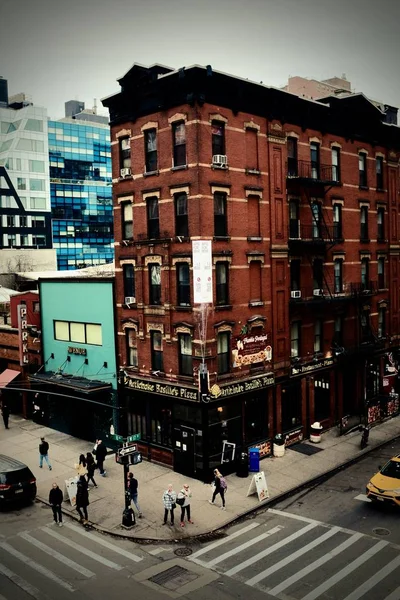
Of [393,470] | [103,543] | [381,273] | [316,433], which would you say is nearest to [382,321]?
[381,273]

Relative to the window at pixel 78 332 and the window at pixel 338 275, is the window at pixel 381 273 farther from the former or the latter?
the window at pixel 78 332

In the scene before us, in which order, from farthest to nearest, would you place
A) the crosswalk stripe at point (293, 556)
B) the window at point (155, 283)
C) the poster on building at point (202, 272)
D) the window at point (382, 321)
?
the window at point (382, 321) → the window at point (155, 283) → the poster on building at point (202, 272) → the crosswalk stripe at point (293, 556)

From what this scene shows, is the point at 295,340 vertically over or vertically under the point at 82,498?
over

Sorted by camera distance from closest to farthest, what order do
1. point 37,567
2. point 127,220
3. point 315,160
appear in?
point 37,567 < point 127,220 < point 315,160

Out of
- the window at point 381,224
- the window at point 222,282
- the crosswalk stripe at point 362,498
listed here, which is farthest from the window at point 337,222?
the crosswalk stripe at point 362,498

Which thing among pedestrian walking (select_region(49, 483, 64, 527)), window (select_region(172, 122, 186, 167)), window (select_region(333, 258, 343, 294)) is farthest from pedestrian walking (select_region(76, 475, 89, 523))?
window (select_region(333, 258, 343, 294))

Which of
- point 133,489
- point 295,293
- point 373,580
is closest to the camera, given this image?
point 373,580

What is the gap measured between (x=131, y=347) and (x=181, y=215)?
780 cm

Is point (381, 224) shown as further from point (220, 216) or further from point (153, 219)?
point (153, 219)

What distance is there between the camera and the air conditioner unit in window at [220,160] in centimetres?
2591

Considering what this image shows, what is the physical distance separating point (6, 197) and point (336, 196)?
82.6m

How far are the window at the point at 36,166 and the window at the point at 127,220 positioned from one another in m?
85.0

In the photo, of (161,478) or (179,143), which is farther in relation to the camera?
(179,143)

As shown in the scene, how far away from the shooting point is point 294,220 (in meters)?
31.0
